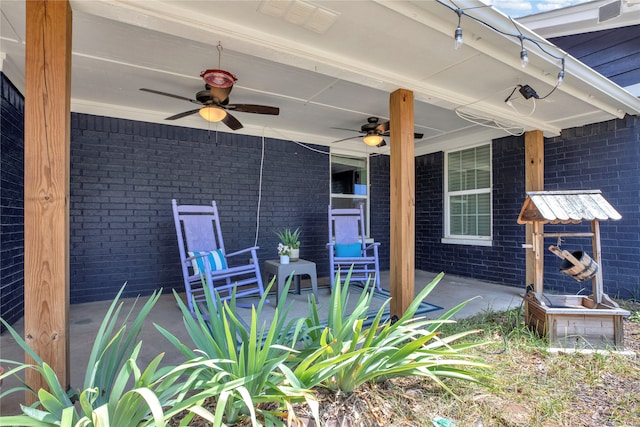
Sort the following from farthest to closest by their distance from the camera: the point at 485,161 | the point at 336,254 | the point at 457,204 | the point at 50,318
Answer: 1. the point at 457,204
2. the point at 485,161
3. the point at 336,254
4. the point at 50,318

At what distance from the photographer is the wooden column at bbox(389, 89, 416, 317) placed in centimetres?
279

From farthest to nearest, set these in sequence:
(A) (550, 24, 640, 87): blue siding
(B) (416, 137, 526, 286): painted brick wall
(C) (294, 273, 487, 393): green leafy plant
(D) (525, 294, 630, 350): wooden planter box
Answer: (B) (416, 137, 526, 286): painted brick wall → (A) (550, 24, 640, 87): blue siding → (D) (525, 294, 630, 350): wooden planter box → (C) (294, 273, 487, 393): green leafy plant

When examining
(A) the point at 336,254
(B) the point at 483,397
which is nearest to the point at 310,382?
(B) the point at 483,397

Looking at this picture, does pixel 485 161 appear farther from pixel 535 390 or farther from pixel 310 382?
pixel 310 382

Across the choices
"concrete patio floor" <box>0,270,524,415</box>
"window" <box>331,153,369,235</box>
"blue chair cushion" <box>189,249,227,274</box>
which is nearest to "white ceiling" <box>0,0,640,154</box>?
"window" <box>331,153,369,235</box>

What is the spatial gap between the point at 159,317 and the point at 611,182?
5.33 metres

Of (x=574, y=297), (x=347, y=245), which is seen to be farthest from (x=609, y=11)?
(x=347, y=245)

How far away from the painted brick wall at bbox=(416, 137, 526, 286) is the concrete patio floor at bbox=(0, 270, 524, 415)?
240 millimetres

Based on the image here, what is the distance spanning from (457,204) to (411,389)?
4499 millimetres

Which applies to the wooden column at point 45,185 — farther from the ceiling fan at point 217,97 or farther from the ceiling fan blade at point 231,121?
the ceiling fan blade at point 231,121

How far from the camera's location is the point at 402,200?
Answer: 9.16ft

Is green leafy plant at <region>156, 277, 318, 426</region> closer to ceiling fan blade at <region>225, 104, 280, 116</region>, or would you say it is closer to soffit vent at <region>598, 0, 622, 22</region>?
ceiling fan blade at <region>225, 104, 280, 116</region>

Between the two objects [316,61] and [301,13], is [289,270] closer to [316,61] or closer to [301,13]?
[316,61]

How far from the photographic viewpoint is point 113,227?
13.2 ft
